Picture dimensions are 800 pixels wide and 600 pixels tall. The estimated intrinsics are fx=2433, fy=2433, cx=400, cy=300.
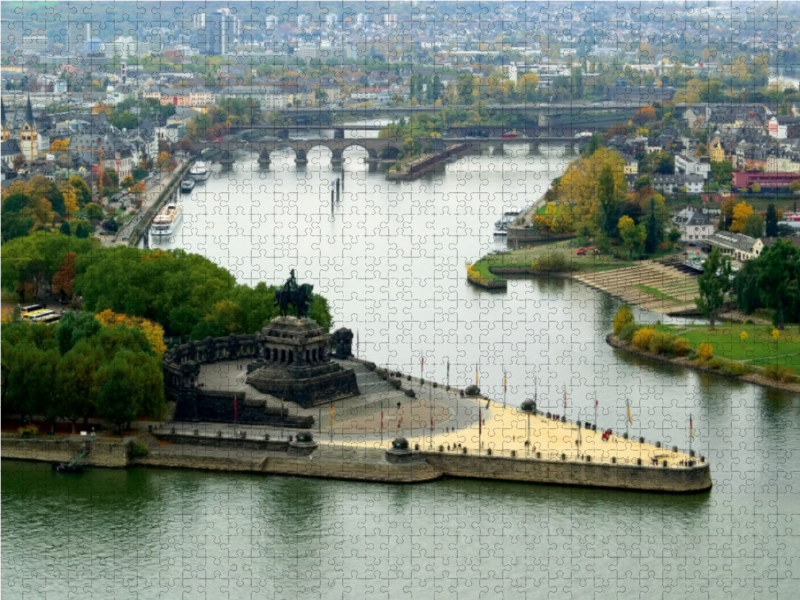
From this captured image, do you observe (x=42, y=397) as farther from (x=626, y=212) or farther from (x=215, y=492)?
(x=626, y=212)

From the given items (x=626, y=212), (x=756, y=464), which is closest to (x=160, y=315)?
(x=756, y=464)

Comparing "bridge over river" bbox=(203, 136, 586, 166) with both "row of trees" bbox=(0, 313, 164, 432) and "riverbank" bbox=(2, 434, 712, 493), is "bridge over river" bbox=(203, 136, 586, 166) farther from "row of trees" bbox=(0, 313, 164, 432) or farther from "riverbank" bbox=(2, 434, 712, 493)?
"riverbank" bbox=(2, 434, 712, 493)

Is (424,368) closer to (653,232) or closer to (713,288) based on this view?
(713,288)

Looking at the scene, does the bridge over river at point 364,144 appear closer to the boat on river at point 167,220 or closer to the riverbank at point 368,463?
the boat on river at point 167,220

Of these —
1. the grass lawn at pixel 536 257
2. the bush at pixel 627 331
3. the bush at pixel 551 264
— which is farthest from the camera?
the bush at pixel 551 264

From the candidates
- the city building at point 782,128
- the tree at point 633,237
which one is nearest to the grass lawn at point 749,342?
the tree at point 633,237

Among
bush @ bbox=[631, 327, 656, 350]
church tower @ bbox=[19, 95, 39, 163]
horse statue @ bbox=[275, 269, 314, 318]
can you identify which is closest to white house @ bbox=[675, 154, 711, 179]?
church tower @ bbox=[19, 95, 39, 163]
